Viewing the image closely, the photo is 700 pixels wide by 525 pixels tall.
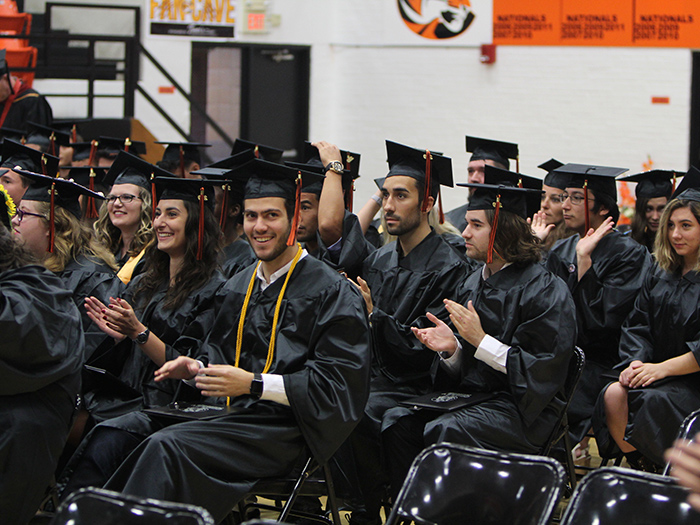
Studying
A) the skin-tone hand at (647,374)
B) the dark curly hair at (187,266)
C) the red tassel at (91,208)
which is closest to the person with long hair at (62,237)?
the dark curly hair at (187,266)

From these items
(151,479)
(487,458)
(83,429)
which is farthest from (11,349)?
(487,458)

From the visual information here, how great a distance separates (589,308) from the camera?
468cm

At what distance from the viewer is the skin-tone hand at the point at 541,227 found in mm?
5113

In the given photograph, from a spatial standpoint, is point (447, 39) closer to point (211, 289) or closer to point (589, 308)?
point (589, 308)

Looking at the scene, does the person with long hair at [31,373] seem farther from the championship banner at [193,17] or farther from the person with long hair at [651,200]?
the championship banner at [193,17]

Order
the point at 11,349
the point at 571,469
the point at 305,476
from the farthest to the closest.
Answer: the point at 571,469, the point at 305,476, the point at 11,349

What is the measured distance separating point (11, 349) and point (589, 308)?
3049 mm

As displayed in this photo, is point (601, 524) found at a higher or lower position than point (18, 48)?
lower

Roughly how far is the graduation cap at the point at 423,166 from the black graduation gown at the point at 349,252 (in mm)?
363

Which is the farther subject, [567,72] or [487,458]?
[567,72]

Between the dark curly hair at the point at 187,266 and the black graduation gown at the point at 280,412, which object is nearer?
the black graduation gown at the point at 280,412

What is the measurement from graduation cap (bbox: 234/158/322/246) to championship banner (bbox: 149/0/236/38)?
7406 millimetres

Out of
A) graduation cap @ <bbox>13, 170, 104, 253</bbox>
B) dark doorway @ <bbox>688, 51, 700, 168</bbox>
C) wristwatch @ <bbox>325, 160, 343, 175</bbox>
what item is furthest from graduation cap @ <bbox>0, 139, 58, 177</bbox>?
dark doorway @ <bbox>688, 51, 700, 168</bbox>

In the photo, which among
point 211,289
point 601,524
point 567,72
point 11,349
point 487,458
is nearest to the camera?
point 601,524
